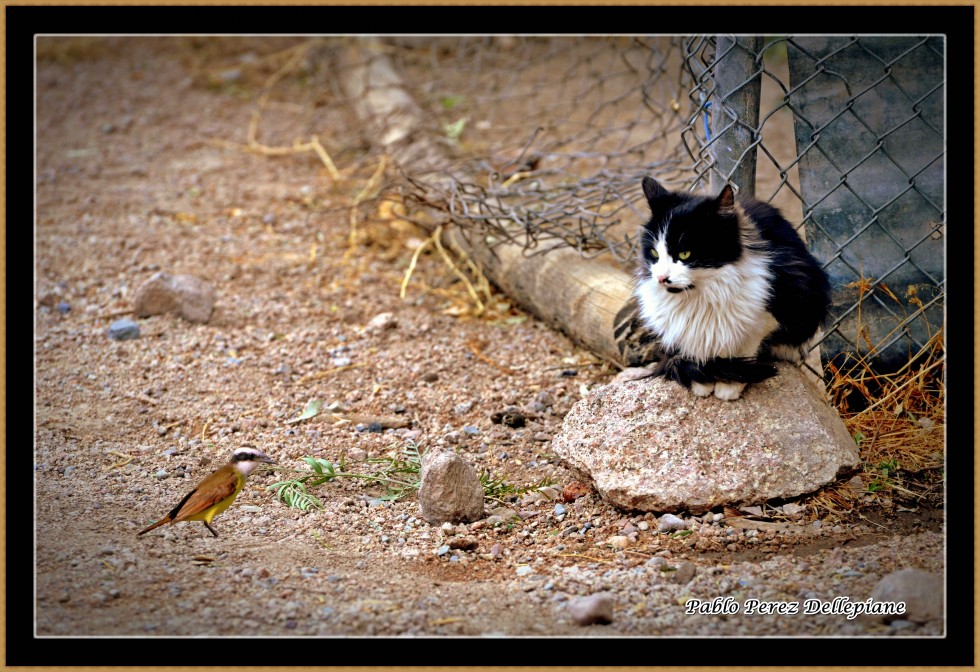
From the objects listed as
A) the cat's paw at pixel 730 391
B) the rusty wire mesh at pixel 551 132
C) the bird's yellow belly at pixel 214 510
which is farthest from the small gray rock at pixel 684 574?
the rusty wire mesh at pixel 551 132

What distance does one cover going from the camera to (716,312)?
2098mm

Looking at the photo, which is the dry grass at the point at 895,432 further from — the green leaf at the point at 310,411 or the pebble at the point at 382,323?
the pebble at the point at 382,323

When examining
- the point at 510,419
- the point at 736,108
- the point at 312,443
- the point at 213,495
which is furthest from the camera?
the point at 510,419

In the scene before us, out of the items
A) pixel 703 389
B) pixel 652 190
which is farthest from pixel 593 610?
pixel 652 190

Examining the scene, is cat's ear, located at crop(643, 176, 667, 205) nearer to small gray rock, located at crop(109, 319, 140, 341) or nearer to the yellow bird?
the yellow bird

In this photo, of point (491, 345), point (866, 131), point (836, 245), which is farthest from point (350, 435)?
point (866, 131)

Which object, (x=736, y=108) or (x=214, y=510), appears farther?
(x=736, y=108)

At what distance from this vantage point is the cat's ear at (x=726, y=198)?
1.98 meters

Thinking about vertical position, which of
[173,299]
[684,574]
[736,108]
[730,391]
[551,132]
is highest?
[551,132]

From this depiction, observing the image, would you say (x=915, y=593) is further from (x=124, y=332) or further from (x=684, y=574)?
(x=124, y=332)

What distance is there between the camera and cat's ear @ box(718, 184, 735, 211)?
1.98 metres

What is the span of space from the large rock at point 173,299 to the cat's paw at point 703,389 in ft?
6.38

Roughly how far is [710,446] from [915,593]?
606 mm

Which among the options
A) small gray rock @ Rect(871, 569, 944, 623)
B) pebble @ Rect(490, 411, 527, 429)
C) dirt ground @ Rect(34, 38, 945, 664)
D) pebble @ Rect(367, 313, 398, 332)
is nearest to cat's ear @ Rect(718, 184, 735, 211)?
dirt ground @ Rect(34, 38, 945, 664)
